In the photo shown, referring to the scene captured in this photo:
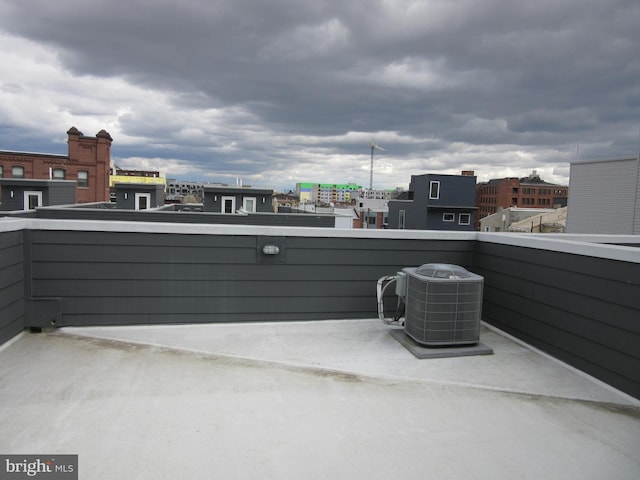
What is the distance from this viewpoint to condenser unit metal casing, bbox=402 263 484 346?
4.40 metres

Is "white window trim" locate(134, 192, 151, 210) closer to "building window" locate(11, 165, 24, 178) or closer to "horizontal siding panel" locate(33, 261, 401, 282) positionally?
"horizontal siding panel" locate(33, 261, 401, 282)

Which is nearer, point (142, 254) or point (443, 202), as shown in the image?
point (142, 254)

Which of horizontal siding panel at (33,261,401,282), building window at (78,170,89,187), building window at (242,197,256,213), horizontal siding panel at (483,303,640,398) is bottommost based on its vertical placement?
horizontal siding panel at (483,303,640,398)

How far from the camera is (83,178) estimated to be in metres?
34.5

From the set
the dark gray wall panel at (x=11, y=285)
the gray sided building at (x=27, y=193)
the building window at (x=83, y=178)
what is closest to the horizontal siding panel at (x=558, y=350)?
the dark gray wall panel at (x=11, y=285)

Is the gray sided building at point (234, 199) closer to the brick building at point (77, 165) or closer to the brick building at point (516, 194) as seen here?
the brick building at point (77, 165)

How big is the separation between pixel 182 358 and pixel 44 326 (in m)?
1.86

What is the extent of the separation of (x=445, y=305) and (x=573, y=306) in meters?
1.21

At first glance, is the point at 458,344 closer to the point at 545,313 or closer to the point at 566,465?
the point at 545,313

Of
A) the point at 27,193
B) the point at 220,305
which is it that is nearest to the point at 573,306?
the point at 220,305

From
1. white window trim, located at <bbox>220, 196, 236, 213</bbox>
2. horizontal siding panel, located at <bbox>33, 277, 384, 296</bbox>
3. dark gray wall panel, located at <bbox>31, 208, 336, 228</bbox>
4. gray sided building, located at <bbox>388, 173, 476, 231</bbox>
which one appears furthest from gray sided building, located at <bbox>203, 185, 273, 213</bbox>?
gray sided building, located at <bbox>388, 173, 476, 231</bbox>

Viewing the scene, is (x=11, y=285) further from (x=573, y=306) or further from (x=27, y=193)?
(x=27, y=193)

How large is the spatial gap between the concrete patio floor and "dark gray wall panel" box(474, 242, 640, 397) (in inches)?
7.5

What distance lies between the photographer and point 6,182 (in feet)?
59.6
